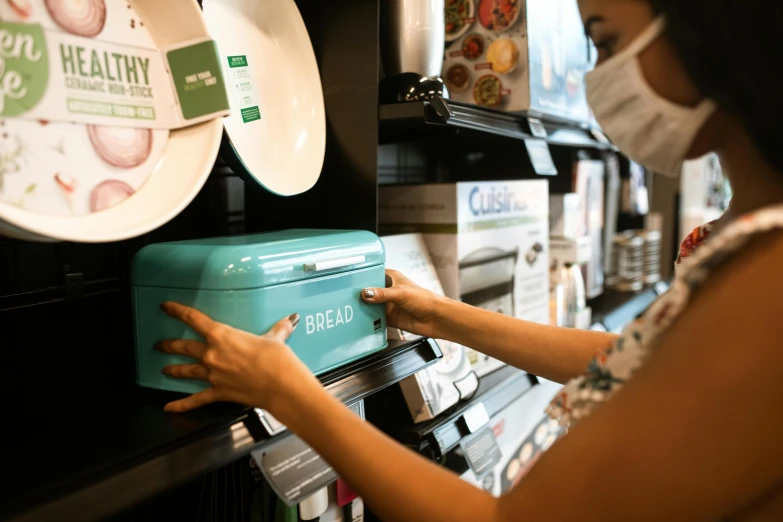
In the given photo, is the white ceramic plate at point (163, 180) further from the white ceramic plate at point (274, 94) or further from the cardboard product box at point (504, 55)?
the cardboard product box at point (504, 55)

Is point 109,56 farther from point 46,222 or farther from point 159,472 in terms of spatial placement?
point 159,472

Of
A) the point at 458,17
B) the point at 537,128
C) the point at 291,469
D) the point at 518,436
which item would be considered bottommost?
the point at 518,436

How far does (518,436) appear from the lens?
2.00 meters

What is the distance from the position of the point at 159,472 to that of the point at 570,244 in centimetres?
176

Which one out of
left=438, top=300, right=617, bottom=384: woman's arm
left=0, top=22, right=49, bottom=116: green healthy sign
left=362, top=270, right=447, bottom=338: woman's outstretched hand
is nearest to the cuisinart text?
left=362, top=270, right=447, bottom=338: woman's outstretched hand

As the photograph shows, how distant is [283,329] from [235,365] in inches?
3.8

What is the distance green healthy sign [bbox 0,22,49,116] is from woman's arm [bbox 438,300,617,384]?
0.76 m

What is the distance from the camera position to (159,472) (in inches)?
27.9

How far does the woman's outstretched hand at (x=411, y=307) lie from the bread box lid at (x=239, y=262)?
176mm

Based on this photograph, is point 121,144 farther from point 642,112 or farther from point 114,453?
point 642,112

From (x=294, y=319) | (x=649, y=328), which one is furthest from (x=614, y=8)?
(x=294, y=319)

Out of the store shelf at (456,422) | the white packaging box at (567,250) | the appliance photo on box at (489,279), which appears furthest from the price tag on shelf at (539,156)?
the white packaging box at (567,250)

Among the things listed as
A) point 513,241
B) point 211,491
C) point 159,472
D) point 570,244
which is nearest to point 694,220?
point 570,244

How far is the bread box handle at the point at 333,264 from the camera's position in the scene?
0.94 meters
